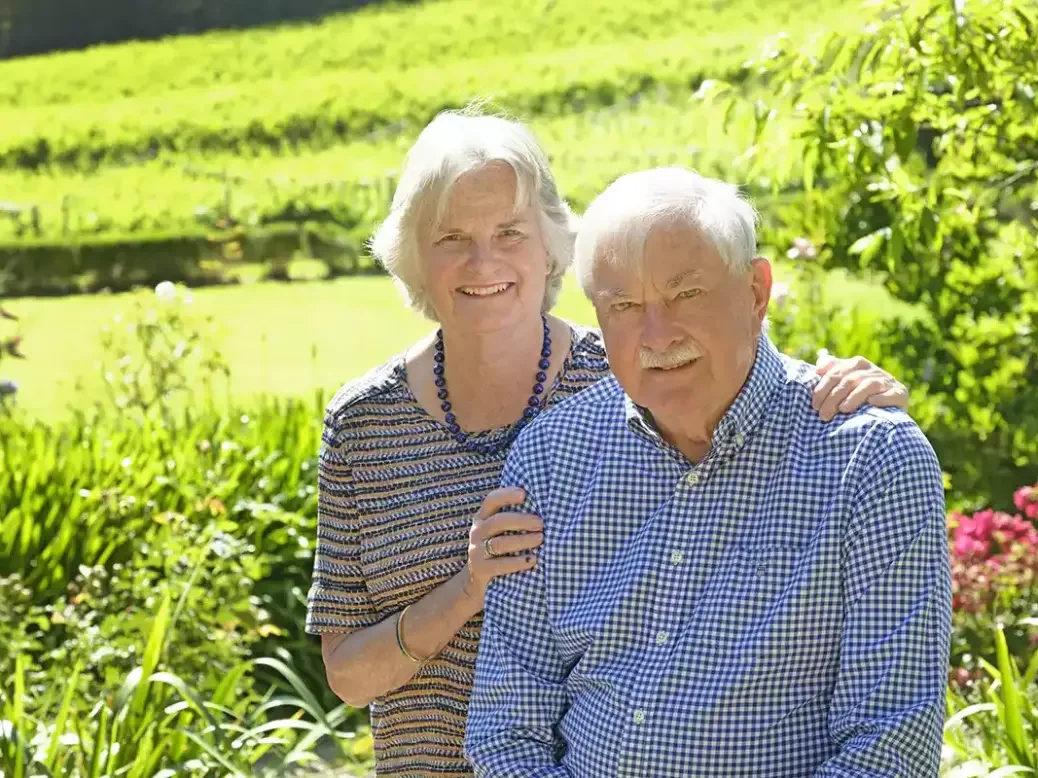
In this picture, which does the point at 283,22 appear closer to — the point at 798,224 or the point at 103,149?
the point at 103,149

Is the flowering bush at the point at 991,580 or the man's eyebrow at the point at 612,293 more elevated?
the man's eyebrow at the point at 612,293

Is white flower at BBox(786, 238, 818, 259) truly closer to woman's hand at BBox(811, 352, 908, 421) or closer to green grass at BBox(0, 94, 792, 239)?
green grass at BBox(0, 94, 792, 239)

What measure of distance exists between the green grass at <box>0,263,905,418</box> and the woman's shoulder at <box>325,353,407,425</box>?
324 centimetres

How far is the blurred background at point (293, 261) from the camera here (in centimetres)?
457

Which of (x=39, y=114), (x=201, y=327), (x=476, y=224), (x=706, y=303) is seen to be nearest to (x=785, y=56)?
(x=476, y=224)

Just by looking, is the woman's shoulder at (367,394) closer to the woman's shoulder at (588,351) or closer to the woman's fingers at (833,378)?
the woman's shoulder at (588,351)

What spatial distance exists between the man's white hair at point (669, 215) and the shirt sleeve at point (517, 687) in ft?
1.35

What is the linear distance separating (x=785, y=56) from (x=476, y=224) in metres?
1.75

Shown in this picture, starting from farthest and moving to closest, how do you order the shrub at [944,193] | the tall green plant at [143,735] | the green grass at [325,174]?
the green grass at [325,174] < the shrub at [944,193] < the tall green plant at [143,735]

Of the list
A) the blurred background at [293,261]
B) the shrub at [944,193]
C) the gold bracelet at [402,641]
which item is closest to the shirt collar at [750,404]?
the gold bracelet at [402,641]

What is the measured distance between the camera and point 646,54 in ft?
19.7

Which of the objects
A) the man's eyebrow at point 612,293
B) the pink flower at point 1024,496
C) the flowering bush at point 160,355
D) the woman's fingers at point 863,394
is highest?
the man's eyebrow at point 612,293

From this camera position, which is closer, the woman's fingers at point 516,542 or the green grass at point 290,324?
the woman's fingers at point 516,542

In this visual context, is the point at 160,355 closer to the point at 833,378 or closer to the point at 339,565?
the point at 339,565
